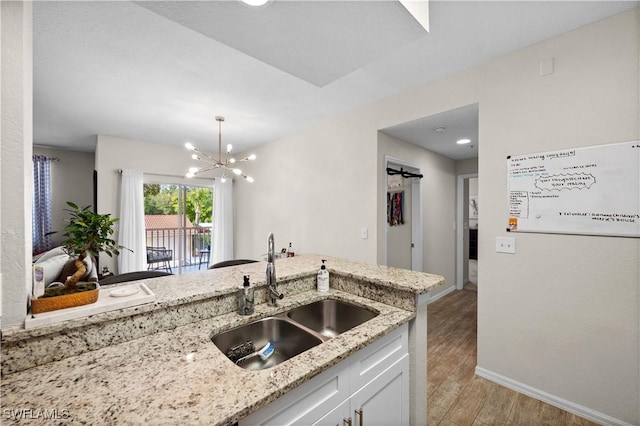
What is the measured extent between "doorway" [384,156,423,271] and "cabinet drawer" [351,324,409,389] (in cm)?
242

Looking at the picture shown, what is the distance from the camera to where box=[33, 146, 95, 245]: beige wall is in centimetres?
482

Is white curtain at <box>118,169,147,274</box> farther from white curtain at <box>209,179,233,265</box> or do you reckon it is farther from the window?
the window

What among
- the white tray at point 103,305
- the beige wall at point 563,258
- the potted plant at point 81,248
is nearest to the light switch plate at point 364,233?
the beige wall at point 563,258

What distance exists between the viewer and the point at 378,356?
1.18m

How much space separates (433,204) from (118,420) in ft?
13.6

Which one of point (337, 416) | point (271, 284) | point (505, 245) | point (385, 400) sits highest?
point (505, 245)

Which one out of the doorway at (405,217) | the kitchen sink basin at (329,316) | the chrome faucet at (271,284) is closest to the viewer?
the chrome faucet at (271,284)

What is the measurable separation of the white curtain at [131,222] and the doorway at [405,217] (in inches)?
159

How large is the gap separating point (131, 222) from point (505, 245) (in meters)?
5.03

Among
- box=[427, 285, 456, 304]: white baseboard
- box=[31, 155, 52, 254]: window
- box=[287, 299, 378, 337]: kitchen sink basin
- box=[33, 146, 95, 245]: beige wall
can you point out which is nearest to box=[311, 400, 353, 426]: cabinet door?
box=[287, 299, 378, 337]: kitchen sink basin

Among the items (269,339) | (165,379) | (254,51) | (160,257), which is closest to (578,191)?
(269,339)

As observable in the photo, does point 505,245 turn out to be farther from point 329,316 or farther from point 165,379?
point 165,379

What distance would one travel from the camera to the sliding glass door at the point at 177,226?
465 cm

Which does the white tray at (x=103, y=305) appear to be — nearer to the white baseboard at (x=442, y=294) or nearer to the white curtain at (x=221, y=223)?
the white baseboard at (x=442, y=294)
